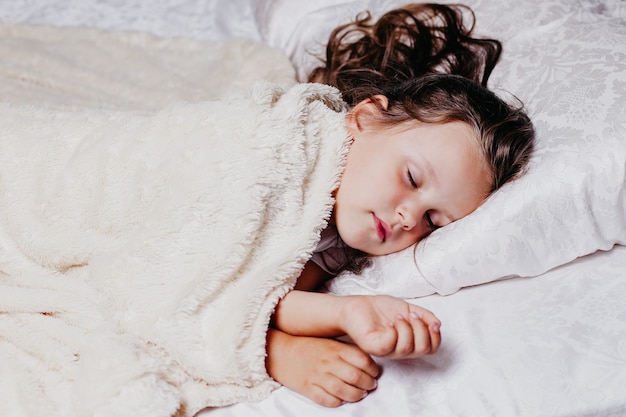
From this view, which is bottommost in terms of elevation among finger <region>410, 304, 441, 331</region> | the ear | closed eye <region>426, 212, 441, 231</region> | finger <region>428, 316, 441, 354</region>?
closed eye <region>426, 212, 441, 231</region>

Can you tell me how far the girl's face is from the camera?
1.12 m

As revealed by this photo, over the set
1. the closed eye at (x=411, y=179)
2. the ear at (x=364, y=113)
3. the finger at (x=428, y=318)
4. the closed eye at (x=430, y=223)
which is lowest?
the closed eye at (x=430, y=223)

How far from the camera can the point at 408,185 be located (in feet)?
3.67

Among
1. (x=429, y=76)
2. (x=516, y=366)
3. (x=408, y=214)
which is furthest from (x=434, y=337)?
(x=429, y=76)

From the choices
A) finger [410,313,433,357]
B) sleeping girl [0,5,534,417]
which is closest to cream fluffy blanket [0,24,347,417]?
sleeping girl [0,5,534,417]

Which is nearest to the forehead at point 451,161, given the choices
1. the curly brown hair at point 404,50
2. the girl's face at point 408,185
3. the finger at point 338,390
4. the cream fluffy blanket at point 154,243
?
the girl's face at point 408,185

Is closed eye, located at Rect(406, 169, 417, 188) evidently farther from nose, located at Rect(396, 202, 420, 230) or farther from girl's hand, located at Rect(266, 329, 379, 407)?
girl's hand, located at Rect(266, 329, 379, 407)

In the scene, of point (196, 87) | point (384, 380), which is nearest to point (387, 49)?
point (196, 87)

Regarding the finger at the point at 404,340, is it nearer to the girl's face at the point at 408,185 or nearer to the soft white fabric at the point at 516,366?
the soft white fabric at the point at 516,366

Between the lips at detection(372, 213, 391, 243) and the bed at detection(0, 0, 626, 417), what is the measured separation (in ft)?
0.16

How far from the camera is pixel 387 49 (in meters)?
1.49

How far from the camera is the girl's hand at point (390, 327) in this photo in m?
0.89

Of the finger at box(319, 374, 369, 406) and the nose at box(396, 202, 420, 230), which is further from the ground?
the nose at box(396, 202, 420, 230)

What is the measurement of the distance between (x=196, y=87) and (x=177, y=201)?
2.07 ft
